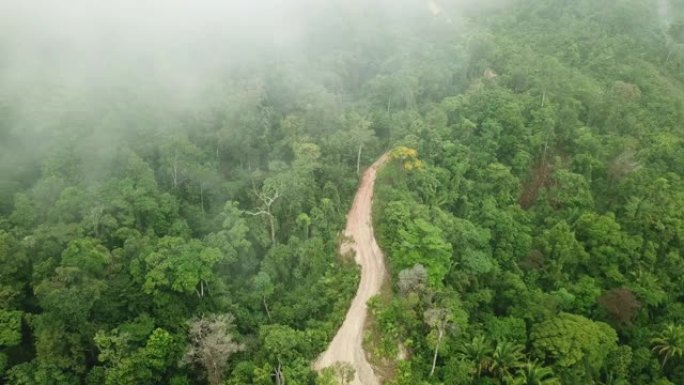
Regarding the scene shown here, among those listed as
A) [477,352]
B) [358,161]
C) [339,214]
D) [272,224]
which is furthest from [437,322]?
[358,161]

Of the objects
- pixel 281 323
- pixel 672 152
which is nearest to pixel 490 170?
pixel 672 152

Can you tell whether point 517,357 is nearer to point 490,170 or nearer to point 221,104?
point 490,170

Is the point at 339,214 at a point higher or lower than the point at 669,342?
higher

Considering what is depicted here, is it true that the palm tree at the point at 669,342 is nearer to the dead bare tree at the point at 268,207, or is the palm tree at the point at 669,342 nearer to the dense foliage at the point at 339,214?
the dense foliage at the point at 339,214

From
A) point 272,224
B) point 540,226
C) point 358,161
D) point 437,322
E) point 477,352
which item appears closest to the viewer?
point 437,322

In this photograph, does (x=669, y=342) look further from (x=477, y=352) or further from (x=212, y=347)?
(x=212, y=347)

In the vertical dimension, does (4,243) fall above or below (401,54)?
below

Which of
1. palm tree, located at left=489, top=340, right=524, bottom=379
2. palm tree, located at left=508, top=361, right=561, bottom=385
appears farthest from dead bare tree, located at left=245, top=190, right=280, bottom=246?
palm tree, located at left=508, top=361, right=561, bottom=385
